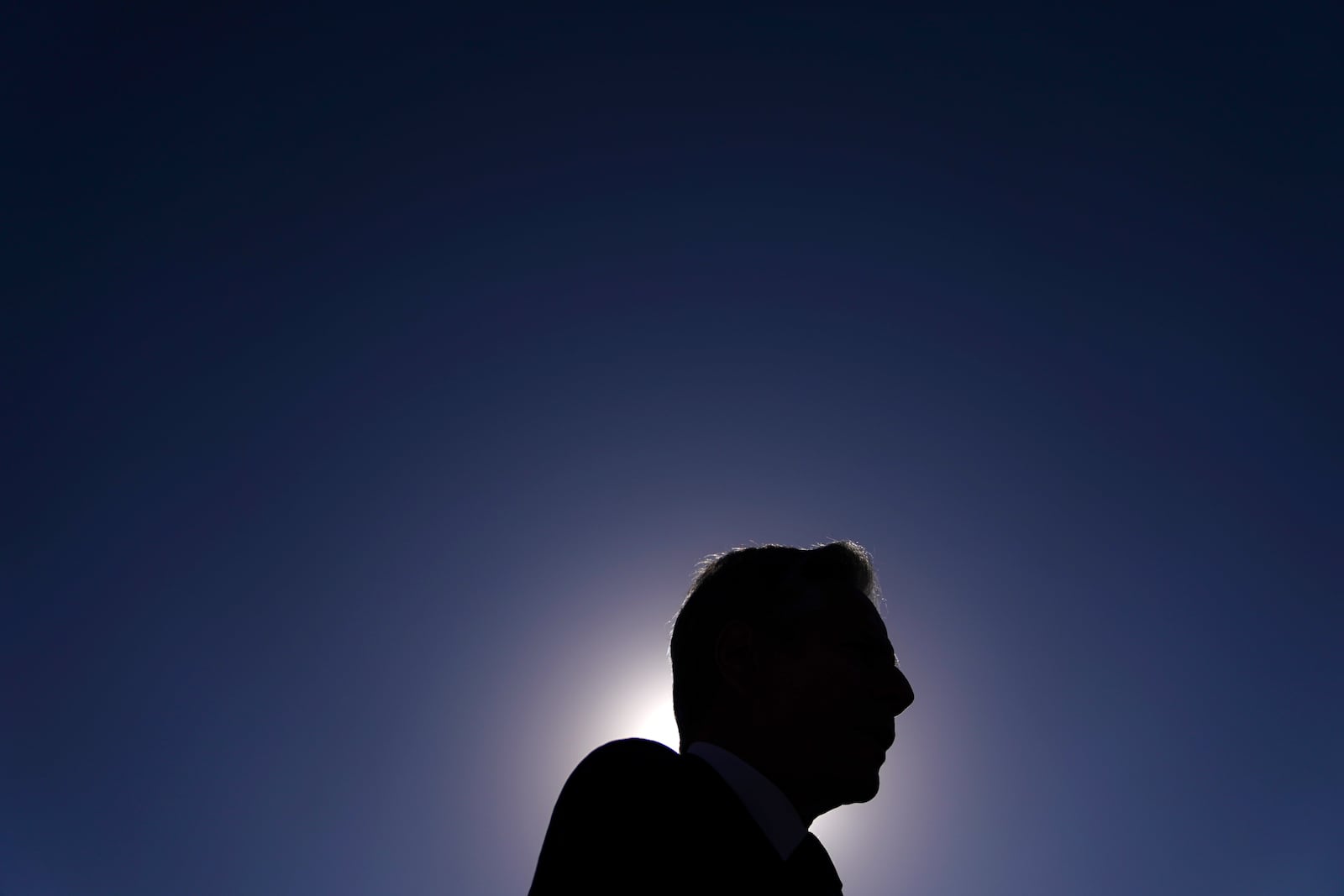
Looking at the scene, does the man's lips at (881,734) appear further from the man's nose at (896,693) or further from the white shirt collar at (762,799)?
the white shirt collar at (762,799)

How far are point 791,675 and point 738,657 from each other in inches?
7.5

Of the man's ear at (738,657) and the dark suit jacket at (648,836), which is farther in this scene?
the man's ear at (738,657)

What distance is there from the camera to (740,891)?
1.30m

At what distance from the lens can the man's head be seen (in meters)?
1.92

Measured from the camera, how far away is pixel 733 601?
2344mm

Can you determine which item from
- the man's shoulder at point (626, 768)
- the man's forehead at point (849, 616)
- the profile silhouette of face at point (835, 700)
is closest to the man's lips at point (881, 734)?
the profile silhouette of face at point (835, 700)

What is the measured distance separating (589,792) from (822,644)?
111 cm

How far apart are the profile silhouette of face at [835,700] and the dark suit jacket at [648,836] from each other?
468 millimetres

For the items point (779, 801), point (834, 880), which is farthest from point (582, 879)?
point (834, 880)

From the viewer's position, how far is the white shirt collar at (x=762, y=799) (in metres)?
1.57

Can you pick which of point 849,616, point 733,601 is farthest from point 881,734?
point 733,601

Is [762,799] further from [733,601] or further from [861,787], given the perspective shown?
[733,601]

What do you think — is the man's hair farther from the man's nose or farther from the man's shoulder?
the man's shoulder

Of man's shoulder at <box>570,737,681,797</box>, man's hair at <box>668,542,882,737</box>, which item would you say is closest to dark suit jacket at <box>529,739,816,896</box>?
man's shoulder at <box>570,737,681,797</box>
